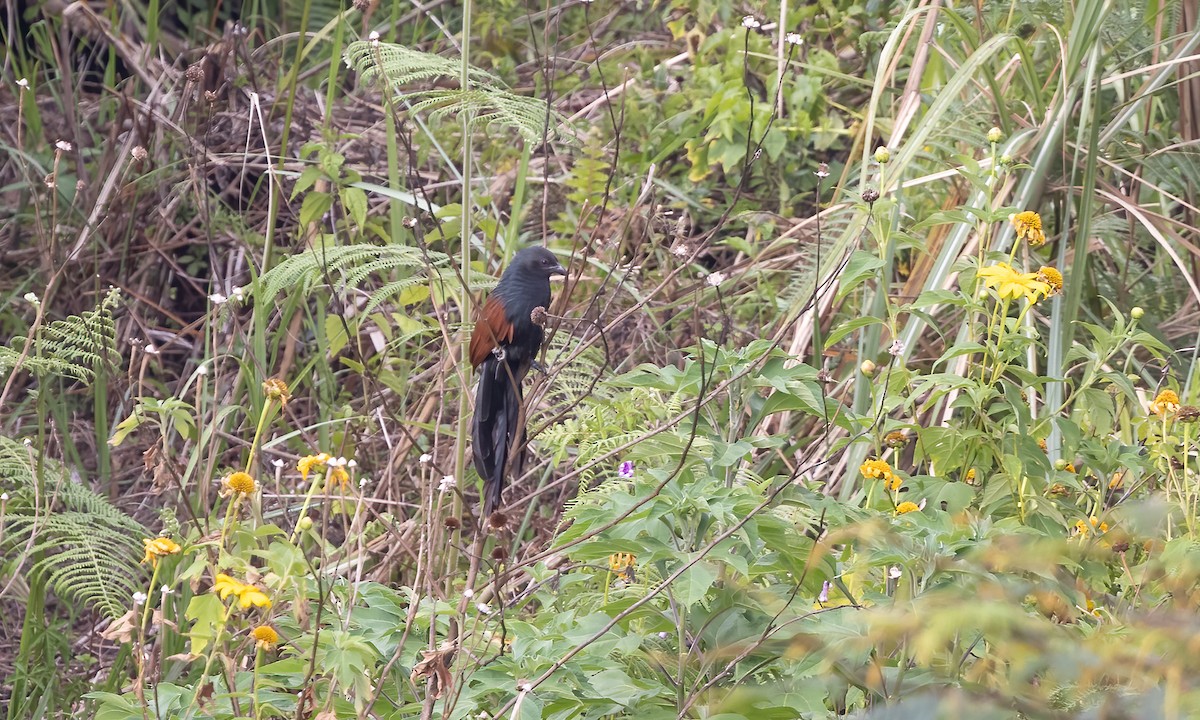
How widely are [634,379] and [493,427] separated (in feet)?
2.85

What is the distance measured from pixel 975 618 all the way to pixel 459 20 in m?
4.92

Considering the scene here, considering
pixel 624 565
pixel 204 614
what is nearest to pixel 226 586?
pixel 204 614

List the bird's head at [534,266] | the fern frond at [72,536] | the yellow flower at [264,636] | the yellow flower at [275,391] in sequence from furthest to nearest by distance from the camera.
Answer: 1. the bird's head at [534,266]
2. the fern frond at [72,536]
3. the yellow flower at [275,391]
4. the yellow flower at [264,636]

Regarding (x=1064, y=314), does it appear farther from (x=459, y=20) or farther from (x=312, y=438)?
(x=459, y=20)

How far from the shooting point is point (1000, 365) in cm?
205

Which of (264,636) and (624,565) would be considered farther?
(624,565)

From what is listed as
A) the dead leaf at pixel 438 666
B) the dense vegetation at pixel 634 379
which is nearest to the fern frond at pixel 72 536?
the dense vegetation at pixel 634 379

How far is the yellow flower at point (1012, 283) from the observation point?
6.35ft

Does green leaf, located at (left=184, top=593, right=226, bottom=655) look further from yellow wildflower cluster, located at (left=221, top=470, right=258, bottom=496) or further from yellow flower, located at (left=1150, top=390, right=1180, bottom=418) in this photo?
yellow flower, located at (left=1150, top=390, right=1180, bottom=418)

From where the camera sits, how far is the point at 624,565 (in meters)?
2.18

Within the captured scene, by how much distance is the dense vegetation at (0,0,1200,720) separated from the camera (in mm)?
1591

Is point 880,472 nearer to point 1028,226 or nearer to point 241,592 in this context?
point 1028,226

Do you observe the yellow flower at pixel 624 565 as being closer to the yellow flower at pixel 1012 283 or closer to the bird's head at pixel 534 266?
the yellow flower at pixel 1012 283

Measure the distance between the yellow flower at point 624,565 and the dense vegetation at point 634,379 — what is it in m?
0.01
